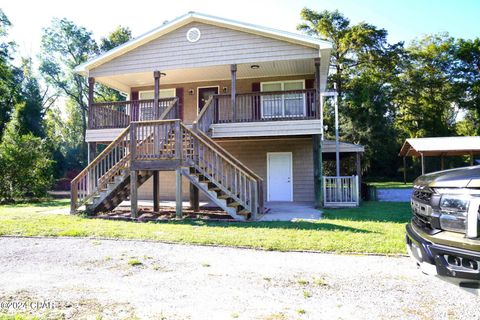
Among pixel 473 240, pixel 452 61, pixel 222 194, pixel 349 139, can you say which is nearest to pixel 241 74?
pixel 222 194

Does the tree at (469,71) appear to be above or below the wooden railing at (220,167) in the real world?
above

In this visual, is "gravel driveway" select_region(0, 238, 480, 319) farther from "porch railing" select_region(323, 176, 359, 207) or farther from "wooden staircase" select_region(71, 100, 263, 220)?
"porch railing" select_region(323, 176, 359, 207)

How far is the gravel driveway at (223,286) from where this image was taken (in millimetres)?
3301

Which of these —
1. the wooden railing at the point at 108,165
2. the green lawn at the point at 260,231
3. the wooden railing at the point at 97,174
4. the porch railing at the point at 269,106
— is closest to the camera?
the green lawn at the point at 260,231

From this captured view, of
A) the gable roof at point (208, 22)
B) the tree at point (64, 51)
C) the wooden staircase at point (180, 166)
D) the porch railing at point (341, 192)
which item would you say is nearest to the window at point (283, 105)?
the gable roof at point (208, 22)

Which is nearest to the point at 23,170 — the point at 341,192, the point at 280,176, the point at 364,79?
the point at 280,176

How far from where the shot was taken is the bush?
16.1m

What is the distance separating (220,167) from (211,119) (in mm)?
3207

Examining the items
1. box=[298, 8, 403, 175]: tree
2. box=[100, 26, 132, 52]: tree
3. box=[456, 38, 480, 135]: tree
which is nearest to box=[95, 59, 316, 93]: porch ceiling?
box=[298, 8, 403, 175]: tree

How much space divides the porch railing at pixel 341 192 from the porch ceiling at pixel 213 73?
169 inches

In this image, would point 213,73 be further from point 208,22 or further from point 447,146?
point 447,146

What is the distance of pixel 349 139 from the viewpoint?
2897cm

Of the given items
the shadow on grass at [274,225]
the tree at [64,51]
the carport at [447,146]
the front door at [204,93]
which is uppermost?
the tree at [64,51]

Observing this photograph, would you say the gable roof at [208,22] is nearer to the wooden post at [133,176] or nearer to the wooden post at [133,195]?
the wooden post at [133,176]
